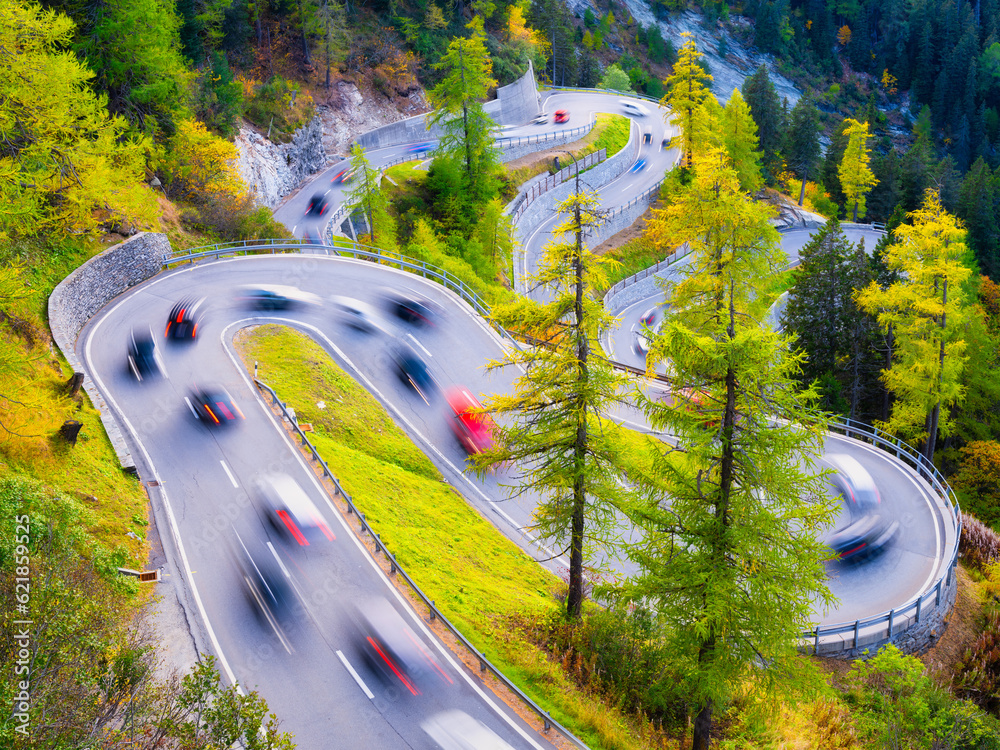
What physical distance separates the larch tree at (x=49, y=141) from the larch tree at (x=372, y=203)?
1465 cm

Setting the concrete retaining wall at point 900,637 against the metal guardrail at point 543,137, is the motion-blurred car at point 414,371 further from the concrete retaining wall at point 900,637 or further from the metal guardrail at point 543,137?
the metal guardrail at point 543,137

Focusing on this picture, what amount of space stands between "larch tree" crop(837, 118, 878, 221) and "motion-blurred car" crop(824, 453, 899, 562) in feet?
169

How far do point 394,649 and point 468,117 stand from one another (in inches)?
1645

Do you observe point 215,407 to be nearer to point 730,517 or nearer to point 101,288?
point 101,288

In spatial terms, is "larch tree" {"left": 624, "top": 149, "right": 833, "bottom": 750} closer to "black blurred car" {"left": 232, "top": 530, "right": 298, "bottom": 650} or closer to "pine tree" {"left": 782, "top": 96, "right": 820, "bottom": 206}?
"black blurred car" {"left": 232, "top": 530, "right": 298, "bottom": 650}

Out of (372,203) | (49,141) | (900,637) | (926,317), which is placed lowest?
(900,637)

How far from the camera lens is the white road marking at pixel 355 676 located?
16.7 m

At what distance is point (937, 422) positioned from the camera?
34.6 metres

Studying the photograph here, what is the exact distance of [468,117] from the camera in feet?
167

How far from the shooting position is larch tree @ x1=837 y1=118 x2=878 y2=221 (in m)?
71.3

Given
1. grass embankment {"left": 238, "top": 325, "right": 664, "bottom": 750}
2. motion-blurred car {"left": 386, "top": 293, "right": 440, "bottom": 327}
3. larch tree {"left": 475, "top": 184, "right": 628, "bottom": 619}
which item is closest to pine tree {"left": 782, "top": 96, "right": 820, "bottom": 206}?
motion-blurred car {"left": 386, "top": 293, "right": 440, "bottom": 327}

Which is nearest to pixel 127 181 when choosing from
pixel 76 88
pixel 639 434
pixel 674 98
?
pixel 76 88

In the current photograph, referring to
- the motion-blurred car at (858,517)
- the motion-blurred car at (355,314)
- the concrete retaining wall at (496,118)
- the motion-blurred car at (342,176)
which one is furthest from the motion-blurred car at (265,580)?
the concrete retaining wall at (496,118)

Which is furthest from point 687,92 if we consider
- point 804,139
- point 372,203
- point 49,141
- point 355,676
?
point 355,676
